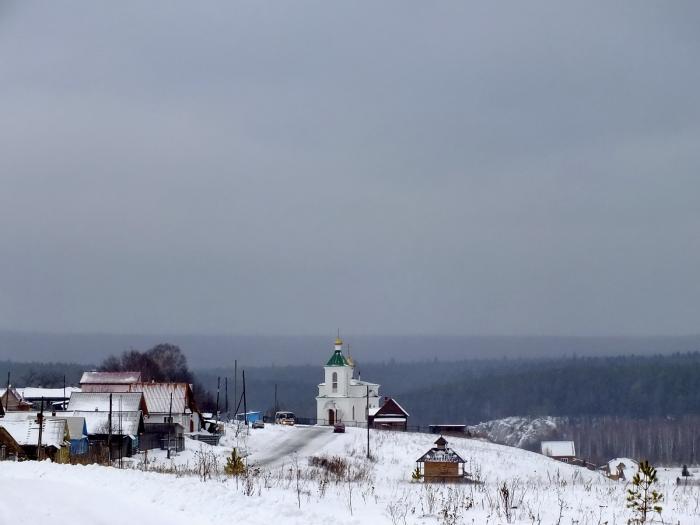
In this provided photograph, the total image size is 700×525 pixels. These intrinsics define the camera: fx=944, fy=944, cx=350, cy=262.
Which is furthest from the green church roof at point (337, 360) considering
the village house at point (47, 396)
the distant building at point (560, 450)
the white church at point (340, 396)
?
the village house at point (47, 396)

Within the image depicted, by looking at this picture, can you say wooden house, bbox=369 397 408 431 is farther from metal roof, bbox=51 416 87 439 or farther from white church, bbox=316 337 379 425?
metal roof, bbox=51 416 87 439

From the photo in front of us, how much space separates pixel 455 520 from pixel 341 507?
2.22 meters

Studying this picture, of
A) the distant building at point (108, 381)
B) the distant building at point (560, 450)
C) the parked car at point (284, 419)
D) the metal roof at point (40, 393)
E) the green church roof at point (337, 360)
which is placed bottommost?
the distant building at point (560, 450)

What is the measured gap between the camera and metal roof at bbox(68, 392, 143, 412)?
50.3 meters

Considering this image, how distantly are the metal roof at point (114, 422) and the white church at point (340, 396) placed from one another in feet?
92.8

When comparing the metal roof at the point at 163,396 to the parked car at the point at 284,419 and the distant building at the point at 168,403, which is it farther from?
the parked car at the point at 284,419

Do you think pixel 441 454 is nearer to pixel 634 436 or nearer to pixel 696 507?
pixel 696 507

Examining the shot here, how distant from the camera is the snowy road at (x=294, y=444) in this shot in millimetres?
44713

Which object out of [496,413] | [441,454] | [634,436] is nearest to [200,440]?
[441,454]

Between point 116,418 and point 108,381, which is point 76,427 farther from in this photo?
point 108,381

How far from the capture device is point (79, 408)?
52375 millimetres

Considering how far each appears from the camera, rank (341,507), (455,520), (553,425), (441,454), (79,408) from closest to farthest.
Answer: (455,520), (341,507), (441,454), (79,408), (553,425)

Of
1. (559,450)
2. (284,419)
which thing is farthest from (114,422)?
(559,450)

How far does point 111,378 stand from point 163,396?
6639 millimetres
